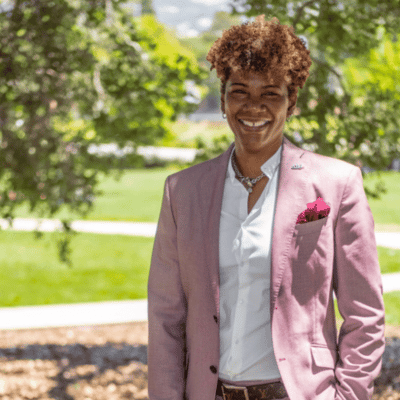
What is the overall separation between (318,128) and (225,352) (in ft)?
8.63

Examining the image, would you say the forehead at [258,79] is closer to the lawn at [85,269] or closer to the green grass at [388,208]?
the lawn at [85,269]

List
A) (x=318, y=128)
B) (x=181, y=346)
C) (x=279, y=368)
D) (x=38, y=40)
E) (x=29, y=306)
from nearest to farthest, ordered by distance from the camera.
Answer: (x=279, y=368), (x=181, y=346), (x=318, y=128), (x=38, y=40), (x=29, y=306)

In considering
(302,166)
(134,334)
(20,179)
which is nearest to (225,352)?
(302,166)

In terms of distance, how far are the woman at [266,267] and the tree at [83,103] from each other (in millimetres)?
2938

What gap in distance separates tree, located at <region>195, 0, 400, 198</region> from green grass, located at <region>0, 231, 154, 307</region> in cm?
385

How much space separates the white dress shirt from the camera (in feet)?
6.29

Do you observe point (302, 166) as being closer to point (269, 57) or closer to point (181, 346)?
point (269, 57)

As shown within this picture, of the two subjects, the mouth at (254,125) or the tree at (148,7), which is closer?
the mouth at (254,125)

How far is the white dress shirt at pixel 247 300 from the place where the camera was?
1918 mm

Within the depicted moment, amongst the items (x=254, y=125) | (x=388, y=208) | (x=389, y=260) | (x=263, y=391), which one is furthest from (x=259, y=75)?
(x=388, y=208)

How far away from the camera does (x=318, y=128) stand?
423 centimetres

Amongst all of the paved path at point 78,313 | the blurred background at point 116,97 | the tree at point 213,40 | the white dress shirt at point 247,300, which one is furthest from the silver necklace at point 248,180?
the paved path at point 78,313

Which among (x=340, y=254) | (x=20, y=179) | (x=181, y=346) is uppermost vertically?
(x=340, y=254)

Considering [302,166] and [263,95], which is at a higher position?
[263,95]
